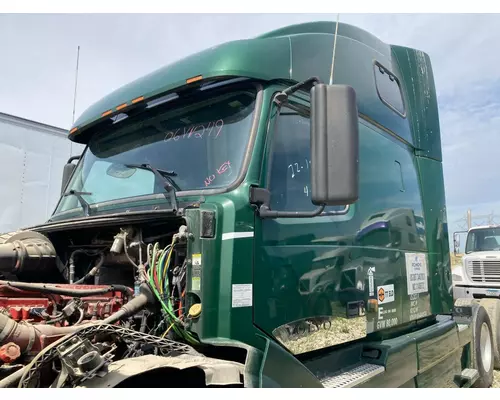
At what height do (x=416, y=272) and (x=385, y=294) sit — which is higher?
(x=416, y=272)

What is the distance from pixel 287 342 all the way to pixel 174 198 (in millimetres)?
1015

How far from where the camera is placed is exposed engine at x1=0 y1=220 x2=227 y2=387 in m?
1.90

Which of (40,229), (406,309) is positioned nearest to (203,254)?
(40,229)

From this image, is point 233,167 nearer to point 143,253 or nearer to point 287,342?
point 143,253

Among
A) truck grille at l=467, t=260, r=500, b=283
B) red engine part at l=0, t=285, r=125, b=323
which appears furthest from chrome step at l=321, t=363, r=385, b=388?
truck grille at l=467, t=260, r=500, b=283

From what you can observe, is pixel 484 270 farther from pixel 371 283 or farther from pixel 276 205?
pixel 276 205

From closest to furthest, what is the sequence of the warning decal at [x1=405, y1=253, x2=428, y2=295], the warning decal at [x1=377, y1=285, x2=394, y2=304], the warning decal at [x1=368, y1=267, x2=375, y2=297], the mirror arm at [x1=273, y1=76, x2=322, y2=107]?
the mirror arm at [x1=273, y1=76, x2=322, y2=107] → the warning decal at [x1=368, y1=267, x2=375, y2=297] → the warning decal at [x1=377, y1=285, x2=394, y2=304] → the warning decal at [x1=405, y1=253, x2=428, y2=295]

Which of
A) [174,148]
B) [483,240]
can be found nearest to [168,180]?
[174,148]

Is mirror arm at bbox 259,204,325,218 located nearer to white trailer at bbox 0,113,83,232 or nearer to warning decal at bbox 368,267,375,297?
warning decal at bbox 368,267,375,297

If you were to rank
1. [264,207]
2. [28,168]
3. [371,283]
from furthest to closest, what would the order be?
[28,168] < [371,283] < [264,207]

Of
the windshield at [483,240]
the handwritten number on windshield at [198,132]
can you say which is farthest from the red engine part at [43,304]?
the windshield at [483,240]

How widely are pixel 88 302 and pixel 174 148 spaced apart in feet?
→ 3.42

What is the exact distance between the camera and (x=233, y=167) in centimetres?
251

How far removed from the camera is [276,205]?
257 centimetres
